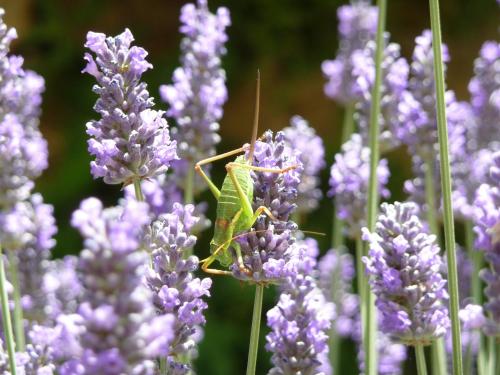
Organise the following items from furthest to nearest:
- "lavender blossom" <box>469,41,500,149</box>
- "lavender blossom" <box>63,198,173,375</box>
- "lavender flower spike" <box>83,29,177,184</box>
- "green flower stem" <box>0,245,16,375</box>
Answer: "lavender blossom" <box>469,41,500,149</box> → "lavender flower spike" <box>83,29,177,184</box> → "green flower stem" <box>0,245,16,375</box> → "lavender blossom" <box>63,198,173,375</box>

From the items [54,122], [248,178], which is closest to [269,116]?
[54,122]

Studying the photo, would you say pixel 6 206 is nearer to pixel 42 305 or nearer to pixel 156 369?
pixel 42 305

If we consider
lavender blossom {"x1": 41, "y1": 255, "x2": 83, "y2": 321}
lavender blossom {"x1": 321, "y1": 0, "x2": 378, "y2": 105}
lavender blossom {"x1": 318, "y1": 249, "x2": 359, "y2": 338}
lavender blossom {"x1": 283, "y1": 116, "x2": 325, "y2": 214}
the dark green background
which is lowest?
lavender blossom {"x1": 41, "y1": 255, "x2": 83, "y2": 321}

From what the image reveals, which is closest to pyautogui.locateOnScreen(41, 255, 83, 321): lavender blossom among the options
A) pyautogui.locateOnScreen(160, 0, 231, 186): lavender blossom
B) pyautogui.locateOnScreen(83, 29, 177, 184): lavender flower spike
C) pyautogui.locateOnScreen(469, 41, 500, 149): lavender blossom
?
pyautogui.locateOnScreen(160, 0, 231, 186): lavender blossom

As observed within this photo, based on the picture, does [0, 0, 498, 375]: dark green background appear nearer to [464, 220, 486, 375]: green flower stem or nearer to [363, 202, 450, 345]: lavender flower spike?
[464, 220, 486, 375]: green flower stem

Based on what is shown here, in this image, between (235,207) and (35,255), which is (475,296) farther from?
(35,255)

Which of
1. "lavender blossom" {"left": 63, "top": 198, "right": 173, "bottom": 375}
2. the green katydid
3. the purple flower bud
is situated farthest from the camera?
the purple flower bud
